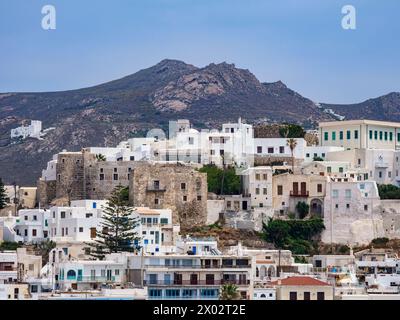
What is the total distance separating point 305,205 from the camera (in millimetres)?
37188

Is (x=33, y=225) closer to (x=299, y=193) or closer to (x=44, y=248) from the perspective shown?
(x=44, y=248)

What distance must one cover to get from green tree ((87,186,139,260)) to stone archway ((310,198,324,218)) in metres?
5.23

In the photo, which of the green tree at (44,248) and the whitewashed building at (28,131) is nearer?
the green tree at (44,248)

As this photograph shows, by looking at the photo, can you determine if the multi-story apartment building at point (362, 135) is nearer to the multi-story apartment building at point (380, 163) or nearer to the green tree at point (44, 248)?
the multi-story apartment building at point (380, 163)

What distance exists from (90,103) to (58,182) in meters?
43.7

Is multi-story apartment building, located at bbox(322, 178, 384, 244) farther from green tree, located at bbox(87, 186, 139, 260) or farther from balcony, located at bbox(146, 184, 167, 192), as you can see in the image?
green tree, located at bbox(87, 186, 139, 260)

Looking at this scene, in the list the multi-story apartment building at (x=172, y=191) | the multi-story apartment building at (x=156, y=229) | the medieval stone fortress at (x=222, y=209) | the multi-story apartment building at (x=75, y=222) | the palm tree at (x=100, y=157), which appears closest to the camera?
the medieval stone fortress at (x=222, y=209)

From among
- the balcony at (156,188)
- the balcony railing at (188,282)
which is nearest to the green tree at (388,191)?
the balcony at (156,188)

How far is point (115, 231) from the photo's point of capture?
33969 mm

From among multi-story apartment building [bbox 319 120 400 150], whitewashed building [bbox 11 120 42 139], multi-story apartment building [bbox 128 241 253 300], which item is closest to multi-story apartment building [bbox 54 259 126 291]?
multi-story apartment building [bbox 128 241 253 300]

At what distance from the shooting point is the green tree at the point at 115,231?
33219mm

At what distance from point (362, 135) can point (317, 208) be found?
15.7 feet

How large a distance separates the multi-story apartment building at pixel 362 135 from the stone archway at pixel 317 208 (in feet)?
14.1
